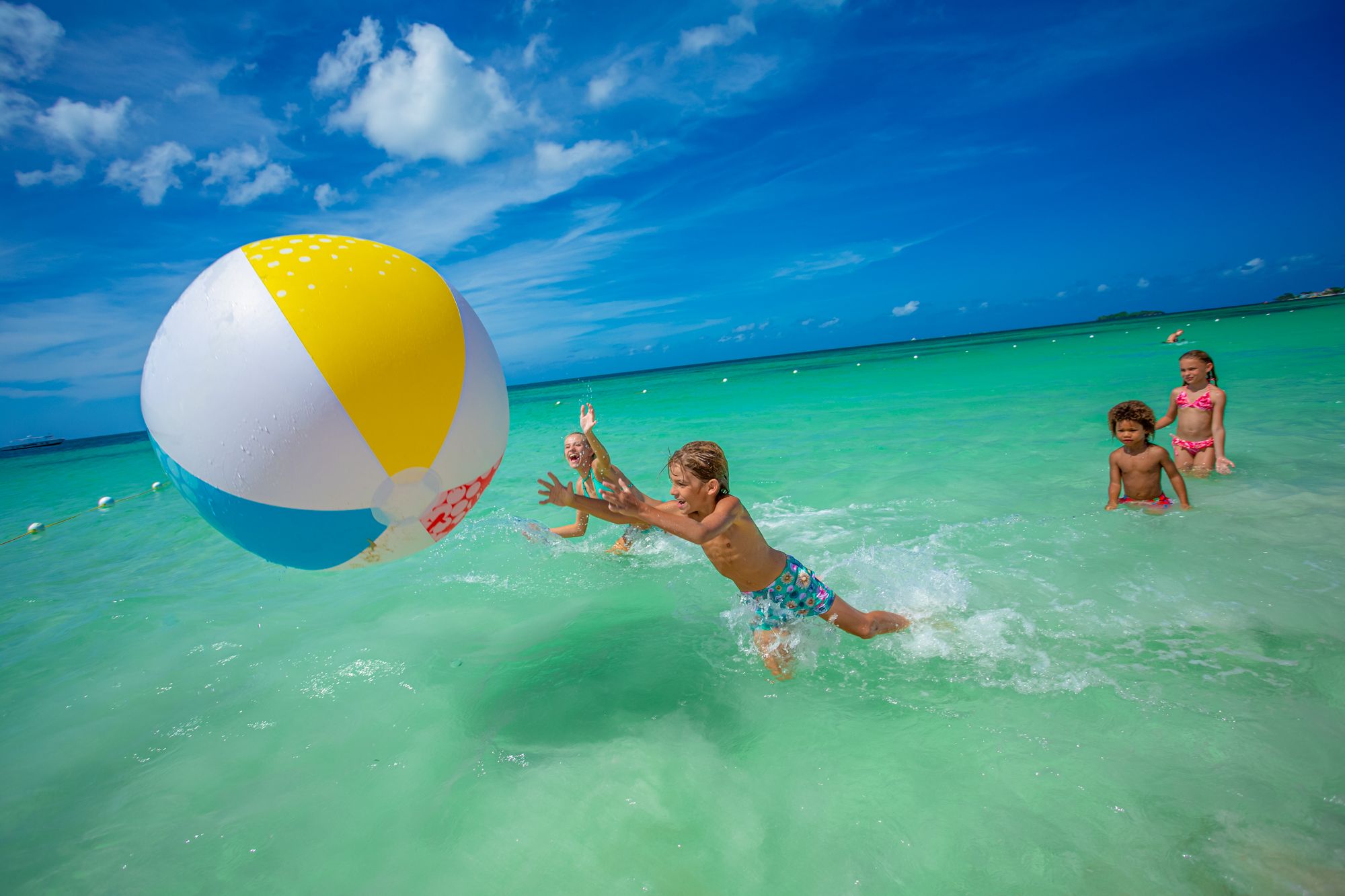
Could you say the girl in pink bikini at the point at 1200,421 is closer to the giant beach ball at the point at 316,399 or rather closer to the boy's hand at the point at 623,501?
the boy's hand at the point at 623,501

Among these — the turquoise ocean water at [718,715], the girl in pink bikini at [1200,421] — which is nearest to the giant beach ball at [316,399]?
the turquoise ocean water at [718,715]

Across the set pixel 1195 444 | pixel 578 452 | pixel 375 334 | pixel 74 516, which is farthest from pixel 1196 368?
pixel 74 516

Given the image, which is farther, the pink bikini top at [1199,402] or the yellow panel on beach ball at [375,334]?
the pink bikini top at [1199,402]

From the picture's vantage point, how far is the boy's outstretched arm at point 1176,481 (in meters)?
5.10

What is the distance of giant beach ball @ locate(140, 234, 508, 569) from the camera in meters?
2.22

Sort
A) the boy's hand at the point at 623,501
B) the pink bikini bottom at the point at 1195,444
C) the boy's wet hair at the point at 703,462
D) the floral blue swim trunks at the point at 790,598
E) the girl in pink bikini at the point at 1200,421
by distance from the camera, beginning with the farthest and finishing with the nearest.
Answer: the pink bikini bottom at the point at 1195,444 → the girl in pink bikini at the point at 1200,421 → the floral blue swim trunks at the point at 790,598 → the boy's wet hair at the point at 703,462 → the boy's hand at the point at 623,501

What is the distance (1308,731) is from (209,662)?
6.06m

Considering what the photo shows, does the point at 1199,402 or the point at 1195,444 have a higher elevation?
the point at 1199,402

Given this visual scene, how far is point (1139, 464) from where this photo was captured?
17.4 ft

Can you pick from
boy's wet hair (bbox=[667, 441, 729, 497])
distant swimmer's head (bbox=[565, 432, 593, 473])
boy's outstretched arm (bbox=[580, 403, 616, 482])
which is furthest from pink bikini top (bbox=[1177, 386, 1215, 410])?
boy's outstretched arm (bbox=[580, 403, 616, 482])

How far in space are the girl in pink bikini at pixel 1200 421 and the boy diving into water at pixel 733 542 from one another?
4786 millimetres

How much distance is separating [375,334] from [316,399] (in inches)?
12.3

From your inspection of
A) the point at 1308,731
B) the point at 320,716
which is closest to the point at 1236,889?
the point at 1308,731

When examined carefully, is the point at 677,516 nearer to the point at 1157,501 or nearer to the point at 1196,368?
the point at 1157,501
